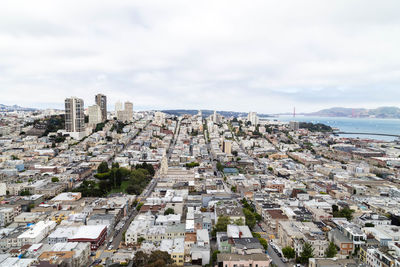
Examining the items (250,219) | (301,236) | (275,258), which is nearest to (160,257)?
(275,258)

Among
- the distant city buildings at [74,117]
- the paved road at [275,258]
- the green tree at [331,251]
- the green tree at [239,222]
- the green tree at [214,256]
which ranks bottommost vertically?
the paved road at [275,258]

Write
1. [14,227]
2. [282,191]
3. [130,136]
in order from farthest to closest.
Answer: [130,136] < [282,191] < [14,227]

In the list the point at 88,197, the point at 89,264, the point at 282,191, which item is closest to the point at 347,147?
the point at 282,191

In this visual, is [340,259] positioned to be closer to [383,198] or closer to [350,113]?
[383,198]

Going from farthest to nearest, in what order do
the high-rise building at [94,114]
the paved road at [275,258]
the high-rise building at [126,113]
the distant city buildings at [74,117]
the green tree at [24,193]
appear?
1. the high-rise building at [126,113]
2. the high-rise building at [94,114]
3. the distant city buildings at [74,117]
4. the green tree at [24,193]
5. the paved road at [275,258]

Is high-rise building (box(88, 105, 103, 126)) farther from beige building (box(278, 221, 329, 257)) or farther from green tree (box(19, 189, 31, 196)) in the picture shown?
beige building (box(278, 221, 329, 257))

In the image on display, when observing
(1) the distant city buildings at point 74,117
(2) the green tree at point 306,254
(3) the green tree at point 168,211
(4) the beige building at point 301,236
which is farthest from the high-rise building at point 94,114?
(2) the green tree at point 306,254

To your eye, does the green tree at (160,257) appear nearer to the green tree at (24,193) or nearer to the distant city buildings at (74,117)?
the green tree at (24,193)

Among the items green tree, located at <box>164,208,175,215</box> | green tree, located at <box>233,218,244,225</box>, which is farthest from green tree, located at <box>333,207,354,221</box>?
green tree, located at <box>164,208,175,215</box>
